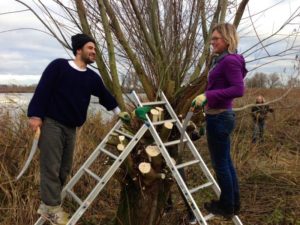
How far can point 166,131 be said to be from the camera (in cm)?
338

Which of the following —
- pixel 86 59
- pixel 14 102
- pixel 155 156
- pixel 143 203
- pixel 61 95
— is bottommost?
pixel 143 203

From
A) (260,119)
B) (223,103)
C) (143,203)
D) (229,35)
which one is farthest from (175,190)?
(260,119)

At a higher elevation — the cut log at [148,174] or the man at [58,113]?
the man at [58,113]

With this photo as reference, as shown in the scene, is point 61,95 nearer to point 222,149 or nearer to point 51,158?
point 51,158

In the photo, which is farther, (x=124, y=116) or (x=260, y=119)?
(x=260, y=119)

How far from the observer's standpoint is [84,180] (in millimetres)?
4727

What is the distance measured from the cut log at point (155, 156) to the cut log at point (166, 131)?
0.16m

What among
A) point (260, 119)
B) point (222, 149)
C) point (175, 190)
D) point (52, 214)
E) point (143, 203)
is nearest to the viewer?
point (222, 149)

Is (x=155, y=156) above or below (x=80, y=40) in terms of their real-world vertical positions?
below

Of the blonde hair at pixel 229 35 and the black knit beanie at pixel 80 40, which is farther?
the black knit beanie at pixel 80 40

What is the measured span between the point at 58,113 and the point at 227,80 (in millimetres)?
1387

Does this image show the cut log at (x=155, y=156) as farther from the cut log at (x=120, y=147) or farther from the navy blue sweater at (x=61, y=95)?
the navy blue sweater at (x=61, y=95)

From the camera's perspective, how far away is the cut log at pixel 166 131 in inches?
131

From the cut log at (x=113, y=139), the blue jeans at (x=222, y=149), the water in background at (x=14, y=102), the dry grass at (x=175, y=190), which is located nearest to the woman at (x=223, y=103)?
the blue jeans at (x=222, y=149)
